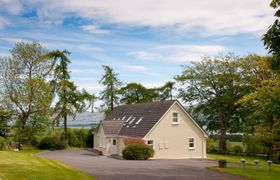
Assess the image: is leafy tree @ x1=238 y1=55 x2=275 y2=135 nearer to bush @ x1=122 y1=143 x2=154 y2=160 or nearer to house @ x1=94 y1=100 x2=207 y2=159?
house @ x1=94 y1=100 x2=207 y2=159

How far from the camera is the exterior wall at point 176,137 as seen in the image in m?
41.8

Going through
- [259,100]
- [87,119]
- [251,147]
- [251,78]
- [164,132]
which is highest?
[251,78]

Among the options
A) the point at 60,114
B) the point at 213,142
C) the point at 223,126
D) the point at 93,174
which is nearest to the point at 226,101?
the point at 223,126

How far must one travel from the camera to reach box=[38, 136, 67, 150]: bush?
53.5 metres

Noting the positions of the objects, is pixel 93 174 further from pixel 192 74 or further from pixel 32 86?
pixel 192 74

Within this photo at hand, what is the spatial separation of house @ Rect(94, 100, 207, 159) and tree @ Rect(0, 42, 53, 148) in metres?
11.2

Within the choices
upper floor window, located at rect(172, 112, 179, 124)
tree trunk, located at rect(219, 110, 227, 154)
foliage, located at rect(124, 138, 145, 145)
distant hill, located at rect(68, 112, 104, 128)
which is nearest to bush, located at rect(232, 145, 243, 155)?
tree trunk, located at rect(219, 110, 227, 154)

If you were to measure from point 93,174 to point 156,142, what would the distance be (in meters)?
18.2

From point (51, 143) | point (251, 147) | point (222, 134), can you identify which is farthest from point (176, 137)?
point (51, 143)

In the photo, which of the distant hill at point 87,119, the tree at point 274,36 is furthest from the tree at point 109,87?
the tree at point 274,36

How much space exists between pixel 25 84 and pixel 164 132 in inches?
835

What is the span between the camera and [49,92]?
5256 cm

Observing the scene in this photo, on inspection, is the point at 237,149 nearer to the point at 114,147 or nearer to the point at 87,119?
the point at 114,147

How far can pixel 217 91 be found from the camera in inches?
2331
